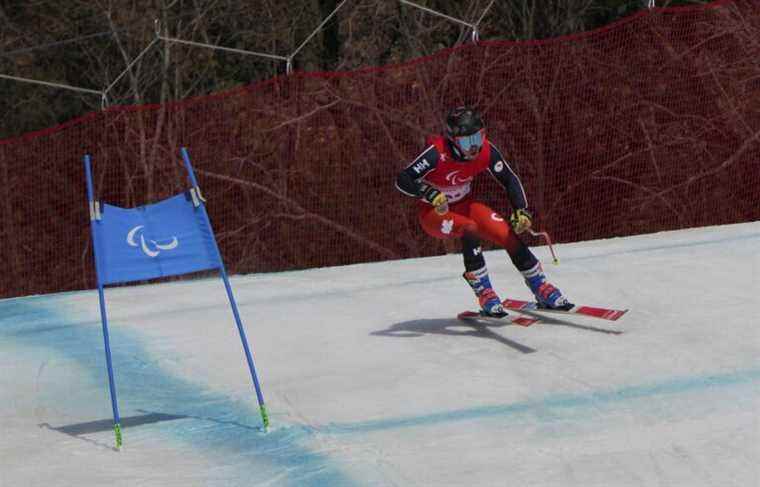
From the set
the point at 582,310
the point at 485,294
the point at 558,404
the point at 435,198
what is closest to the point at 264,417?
the point at 558,404

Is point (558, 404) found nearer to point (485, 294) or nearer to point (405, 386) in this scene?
point (405, 386)

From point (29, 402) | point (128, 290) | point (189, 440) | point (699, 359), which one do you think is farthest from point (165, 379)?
point (128, 290)

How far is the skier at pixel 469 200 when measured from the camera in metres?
7.43

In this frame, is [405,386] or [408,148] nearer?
[405,386]

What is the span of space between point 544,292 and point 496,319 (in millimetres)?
456

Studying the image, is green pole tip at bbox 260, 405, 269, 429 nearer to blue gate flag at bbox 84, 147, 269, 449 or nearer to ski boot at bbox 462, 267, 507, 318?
blue gate flag at bbox 84, 147, 269, 449

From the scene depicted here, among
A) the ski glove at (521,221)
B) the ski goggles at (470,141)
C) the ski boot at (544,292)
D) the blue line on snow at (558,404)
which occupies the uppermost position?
the ski goggles at (470,141)

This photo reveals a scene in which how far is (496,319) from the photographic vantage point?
26.2 ft

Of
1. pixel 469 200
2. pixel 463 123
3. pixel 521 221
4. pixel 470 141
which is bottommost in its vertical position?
pixel 521 221

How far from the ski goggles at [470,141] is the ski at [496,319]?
1311 mm

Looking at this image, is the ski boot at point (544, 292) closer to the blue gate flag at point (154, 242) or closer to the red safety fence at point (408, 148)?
the blue gate flag at point (154, 242)

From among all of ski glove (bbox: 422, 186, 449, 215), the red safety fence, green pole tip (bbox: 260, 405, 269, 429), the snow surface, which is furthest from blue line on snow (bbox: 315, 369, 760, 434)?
the red safety fence

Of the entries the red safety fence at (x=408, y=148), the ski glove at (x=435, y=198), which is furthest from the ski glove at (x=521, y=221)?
the red safety fence at (x=408, y=148)

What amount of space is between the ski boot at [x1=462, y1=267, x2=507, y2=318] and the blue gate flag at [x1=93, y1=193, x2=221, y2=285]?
2735mm
